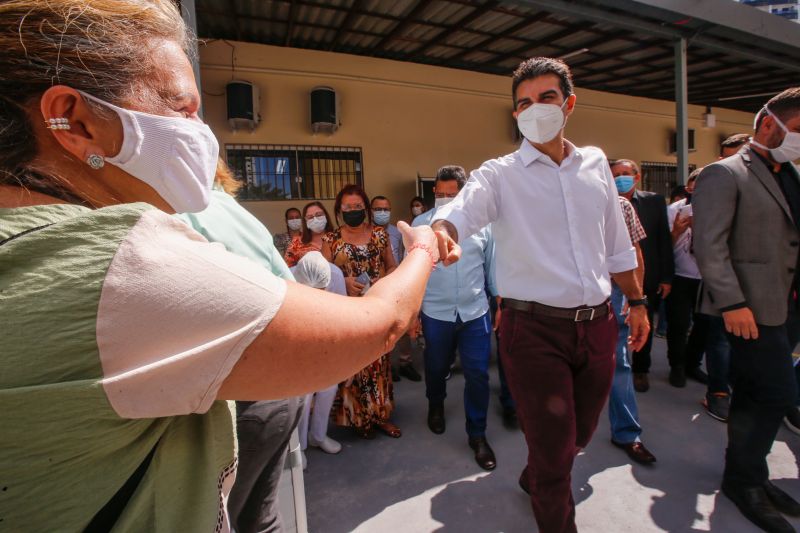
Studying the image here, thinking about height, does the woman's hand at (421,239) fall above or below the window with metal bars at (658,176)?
below

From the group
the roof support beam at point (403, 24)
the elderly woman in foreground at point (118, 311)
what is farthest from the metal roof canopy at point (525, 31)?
the elderly woman in foreground at point (118, 311)

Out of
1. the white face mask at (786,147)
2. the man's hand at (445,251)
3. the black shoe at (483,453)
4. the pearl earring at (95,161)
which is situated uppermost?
the white face mask at (786,147)

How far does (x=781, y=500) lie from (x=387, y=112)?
21.9ft

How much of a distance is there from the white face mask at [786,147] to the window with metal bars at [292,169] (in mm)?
5579

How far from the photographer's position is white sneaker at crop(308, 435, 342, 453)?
3123mm

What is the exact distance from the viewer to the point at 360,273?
3.61 meters

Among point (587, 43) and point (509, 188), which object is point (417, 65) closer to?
point (587, 43)

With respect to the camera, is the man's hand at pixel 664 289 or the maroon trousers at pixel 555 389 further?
the man's hand at pixel 664 289

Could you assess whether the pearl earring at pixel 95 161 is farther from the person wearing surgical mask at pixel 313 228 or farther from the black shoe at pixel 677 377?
the black shoe at pixel 677 377

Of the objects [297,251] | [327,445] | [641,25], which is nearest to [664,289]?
[327,445]

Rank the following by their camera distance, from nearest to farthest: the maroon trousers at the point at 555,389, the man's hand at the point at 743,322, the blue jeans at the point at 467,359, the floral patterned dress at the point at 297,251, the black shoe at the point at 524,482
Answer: the maroon trousers at the point at 555,389 < the man's hand at the point at 743,322 < the black shoe at the point at 524,482 < the blue jeans at the point at 467,359 < the floral patterned dress at the point at 297,251

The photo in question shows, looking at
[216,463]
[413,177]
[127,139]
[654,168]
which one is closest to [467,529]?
[216,463]

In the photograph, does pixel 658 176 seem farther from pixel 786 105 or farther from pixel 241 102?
pixel 241 102

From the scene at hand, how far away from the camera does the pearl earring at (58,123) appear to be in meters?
0.67
